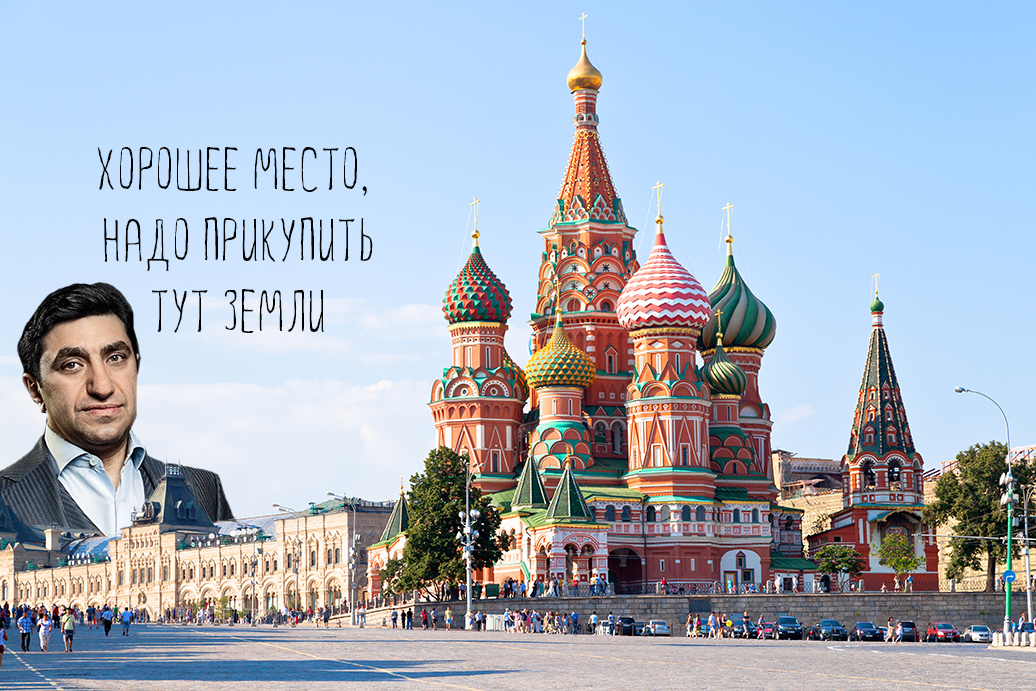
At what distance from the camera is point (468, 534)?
58125 millimetres

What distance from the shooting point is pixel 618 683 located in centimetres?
2342

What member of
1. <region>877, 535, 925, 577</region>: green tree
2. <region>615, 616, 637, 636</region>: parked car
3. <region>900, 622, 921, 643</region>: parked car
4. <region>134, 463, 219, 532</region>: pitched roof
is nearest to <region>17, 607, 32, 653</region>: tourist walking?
<region>615, 616, 637, 636</region>: parked car

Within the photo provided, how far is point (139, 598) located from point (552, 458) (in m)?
66.2

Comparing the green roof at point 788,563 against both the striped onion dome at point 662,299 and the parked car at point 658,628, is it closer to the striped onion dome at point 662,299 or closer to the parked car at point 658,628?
the striped onion dome at point 662,299

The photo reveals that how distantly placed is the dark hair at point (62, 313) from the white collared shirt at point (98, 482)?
1.74 metres

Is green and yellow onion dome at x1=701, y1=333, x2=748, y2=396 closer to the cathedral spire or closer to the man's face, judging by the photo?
the cathedral spire

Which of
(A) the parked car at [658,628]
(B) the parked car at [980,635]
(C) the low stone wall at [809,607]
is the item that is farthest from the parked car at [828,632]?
(C) the low stone wall at [809,607]

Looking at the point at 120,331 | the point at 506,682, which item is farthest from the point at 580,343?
the point at 506,682

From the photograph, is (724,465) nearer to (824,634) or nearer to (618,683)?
(824,634)

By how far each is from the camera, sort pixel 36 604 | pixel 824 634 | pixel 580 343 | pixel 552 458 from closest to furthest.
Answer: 1. pixel 824 634
2. pixel 552 458
3. pixel 580 343
4. pixel 36 604

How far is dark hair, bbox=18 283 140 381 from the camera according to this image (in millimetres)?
30750

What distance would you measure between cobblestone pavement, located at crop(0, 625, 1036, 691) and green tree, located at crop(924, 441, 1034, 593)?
31785mm

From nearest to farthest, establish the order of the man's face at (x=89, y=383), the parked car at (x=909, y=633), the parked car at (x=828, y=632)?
1. the man's face at (x=89, y=383)
2. the parked car at (x=909, y=633)
3. the parked car at (x=828, y=632)

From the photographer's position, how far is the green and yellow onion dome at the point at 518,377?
78438 millimetres
